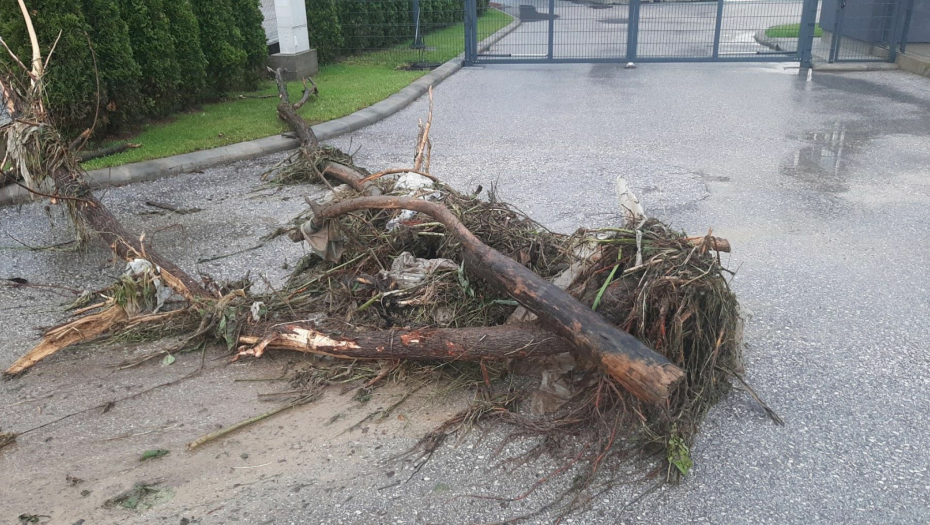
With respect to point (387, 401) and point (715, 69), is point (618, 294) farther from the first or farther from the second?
point (715, 69)

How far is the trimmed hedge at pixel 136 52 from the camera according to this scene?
752 centimetres

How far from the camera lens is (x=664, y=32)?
16859mm

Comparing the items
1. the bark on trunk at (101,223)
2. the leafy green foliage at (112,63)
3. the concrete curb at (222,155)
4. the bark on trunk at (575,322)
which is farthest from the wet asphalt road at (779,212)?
the bark on trunk at (101,223)

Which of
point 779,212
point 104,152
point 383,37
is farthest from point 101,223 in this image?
point 383,37

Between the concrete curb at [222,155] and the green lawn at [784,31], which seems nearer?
the concrete curb at [222,155]

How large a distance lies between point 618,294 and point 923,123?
8022 millimetres

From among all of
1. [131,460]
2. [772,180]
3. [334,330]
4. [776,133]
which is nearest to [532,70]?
[776,133]

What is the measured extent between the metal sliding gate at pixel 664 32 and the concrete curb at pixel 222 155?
5.10 m

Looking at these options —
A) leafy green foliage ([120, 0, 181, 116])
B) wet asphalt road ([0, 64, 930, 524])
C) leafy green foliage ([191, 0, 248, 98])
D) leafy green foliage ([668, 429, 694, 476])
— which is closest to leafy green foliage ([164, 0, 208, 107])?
leafy green foliage ([120, 0, 181, 116])

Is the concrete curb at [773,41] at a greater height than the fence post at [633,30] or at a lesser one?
lesser

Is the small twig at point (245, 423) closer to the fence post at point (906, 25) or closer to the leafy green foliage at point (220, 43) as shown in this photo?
the leafy green foliage at point (220, 43)

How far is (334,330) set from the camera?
4.00 meters

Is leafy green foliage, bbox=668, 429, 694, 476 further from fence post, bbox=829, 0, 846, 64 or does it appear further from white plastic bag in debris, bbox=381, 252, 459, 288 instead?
fence post, bbox=829, 0, 846, 64

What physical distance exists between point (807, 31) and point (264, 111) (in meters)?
9.84
